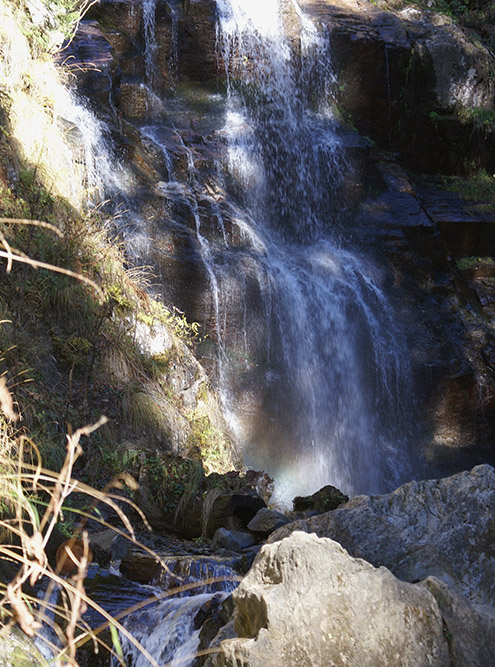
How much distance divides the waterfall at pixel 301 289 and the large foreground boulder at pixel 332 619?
20.2ft

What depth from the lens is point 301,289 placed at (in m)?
9.57

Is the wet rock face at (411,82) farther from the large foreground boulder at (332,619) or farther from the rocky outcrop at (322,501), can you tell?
the large foreground boulder at (332,619)

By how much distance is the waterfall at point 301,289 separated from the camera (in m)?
8.90

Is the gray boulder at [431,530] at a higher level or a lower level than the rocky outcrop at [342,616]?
lower

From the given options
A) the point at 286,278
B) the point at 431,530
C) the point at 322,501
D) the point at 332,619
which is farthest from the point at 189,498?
the point at 286,278

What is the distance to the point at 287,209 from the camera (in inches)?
437

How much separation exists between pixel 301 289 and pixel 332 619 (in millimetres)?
7739

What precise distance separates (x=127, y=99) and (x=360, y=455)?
6.80 metres

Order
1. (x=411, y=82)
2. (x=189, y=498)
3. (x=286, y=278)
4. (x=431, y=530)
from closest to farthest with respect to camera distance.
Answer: (x=431, y=530), (x=189, y=498), (x=286, y=278), (x=411, y=82)

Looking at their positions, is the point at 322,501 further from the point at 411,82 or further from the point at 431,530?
the point at 411,82

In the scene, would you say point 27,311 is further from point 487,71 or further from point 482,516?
point 487,71

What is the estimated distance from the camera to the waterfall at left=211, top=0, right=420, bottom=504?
890 cm

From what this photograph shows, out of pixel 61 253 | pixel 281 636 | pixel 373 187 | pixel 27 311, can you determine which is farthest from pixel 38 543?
pixel 373 187

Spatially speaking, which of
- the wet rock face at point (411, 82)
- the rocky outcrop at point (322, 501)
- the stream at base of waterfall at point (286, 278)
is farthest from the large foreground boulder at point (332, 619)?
the wet rock face at point (411, 82)
